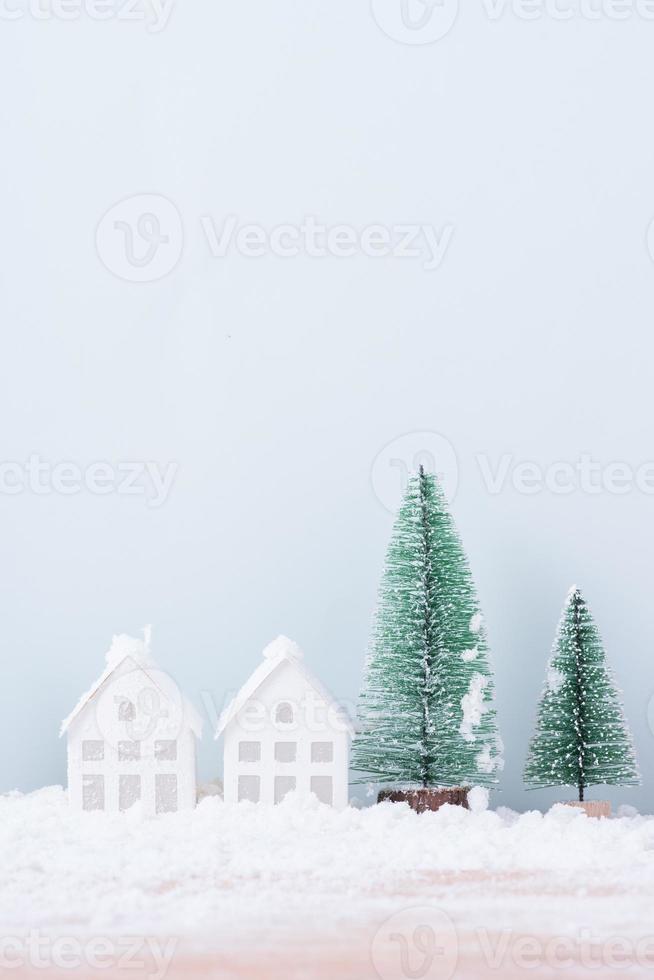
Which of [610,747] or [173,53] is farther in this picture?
[173,53]

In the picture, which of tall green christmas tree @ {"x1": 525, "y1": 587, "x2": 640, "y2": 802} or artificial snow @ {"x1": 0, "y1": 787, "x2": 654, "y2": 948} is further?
tall green christmas tree @ {"x1": 525, "y1": 587, "x2": 640, "y2": 802}

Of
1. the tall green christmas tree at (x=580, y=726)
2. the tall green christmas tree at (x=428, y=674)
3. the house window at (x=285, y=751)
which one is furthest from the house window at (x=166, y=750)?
the tall green christmas tree at (x=580, y=726)

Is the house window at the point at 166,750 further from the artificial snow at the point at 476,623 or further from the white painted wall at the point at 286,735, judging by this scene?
the artificial snow at the point at 476,623

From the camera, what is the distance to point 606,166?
182cm

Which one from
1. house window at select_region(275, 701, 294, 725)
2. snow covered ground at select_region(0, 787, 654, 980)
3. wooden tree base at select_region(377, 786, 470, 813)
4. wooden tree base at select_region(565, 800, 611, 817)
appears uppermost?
house window at select_region(275, 701, 294, 725)

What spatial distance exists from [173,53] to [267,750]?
1073mm

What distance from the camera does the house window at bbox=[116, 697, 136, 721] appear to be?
1.46 metres

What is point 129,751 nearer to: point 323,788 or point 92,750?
point 92,750

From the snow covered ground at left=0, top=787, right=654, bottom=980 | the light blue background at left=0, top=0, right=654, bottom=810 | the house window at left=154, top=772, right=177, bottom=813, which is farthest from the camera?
the light blue background at left=0, top=0, right=654, bottom=810

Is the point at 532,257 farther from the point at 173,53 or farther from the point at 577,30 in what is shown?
the point at 173,53

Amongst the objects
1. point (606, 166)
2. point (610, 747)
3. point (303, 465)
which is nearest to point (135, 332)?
point (303, 465)

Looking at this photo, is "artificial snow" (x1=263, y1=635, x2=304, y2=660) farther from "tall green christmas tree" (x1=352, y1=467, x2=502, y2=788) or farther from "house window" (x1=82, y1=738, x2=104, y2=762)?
"house window" (x1=82, y1=738, x2=104, y2=762)

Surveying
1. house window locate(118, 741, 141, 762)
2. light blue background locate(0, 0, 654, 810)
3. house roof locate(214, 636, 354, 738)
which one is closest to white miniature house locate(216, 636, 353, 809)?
house roof locate(214, 636, 354, 738)

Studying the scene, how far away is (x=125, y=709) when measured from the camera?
1.46m
